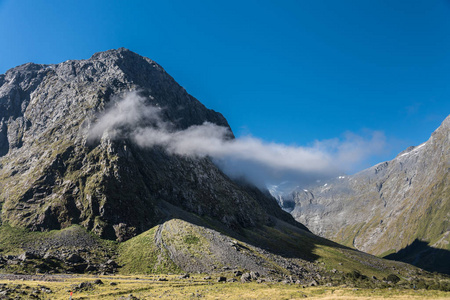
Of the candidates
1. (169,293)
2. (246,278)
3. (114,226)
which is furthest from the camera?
(114,226)

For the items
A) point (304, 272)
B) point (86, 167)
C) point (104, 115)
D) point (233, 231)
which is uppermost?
point (104, 115)

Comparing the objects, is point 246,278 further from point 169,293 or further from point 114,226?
point 114,226

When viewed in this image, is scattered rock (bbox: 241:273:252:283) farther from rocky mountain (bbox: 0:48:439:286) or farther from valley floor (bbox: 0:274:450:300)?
valley floor (bbox: 0:274:450:300)

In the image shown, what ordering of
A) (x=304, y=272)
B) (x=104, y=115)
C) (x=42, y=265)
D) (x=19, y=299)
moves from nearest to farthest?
(x=19, y=299) → (x=42, y=265) → (x=304, y=272) → (x=104, y=115)

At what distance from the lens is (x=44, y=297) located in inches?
2276

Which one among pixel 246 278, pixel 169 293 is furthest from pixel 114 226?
pixel 169 293

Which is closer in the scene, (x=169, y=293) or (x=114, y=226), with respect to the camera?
(x=169, y=293)

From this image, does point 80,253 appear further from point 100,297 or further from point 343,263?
point 343,263

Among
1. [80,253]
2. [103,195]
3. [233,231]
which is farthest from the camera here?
[233,231]

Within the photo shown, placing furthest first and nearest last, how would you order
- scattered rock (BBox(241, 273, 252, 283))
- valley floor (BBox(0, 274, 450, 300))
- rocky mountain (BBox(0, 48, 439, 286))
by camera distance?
rocky mountain (BBox(0, 48, 439, 286)), scattered rock (BBox(241, 273, 252, 283)), valley floor (BBox(0, 274, 450, 300))

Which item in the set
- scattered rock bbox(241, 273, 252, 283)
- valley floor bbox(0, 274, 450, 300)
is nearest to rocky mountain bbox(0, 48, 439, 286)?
scattered rock bbox(241, 273, 252, 283)

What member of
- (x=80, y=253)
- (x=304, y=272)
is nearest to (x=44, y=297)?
(x=80, y=253)

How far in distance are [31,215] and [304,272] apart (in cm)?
14268

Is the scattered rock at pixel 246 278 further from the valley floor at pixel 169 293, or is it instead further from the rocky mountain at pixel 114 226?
the valley floor at pixel 169 293
